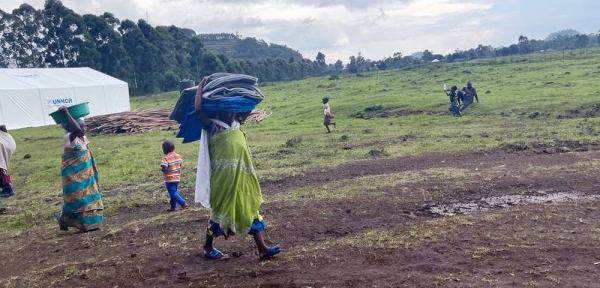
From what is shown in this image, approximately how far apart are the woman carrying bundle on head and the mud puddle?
280cm

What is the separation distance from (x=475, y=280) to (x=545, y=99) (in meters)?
17.1

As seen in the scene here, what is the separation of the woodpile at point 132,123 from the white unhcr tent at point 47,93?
616 cm

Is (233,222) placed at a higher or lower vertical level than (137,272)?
higher

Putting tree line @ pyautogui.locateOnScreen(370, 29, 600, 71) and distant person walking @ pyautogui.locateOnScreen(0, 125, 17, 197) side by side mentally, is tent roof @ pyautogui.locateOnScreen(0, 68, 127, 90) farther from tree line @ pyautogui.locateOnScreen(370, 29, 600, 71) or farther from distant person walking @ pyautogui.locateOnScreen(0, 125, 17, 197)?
tree line @ pyautogui.locateOnScreen(370, 29, 600, 71)

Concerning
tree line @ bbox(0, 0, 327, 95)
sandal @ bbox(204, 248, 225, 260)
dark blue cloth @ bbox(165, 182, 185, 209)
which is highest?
tree line @ bbox(0, 0, 327, 95)

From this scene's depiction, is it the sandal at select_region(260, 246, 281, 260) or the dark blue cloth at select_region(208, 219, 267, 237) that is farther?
the sandal at select_region(260, 246, 281, 260)

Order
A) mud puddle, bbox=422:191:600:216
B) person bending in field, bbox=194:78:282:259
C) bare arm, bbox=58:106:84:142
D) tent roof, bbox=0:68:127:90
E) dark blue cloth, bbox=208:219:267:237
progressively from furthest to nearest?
tent roof, bbox=0:68:127:90 → mud puddle, bbox=422:191:600:216 → bare arm, bbox=58:106:84:142 → dark blue cloth, bbox=208:219:267:237 → person bending in field, bbox=194:78:282:259

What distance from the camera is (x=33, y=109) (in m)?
29.5

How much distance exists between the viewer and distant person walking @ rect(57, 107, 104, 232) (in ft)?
21.5

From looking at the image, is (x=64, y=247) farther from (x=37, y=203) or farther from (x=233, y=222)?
(x=37, y=203)

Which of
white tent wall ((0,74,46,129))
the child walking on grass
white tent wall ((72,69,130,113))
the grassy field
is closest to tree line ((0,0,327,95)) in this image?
white tent wall ((72,69,130,113))

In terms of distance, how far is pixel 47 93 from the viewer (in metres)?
30.2

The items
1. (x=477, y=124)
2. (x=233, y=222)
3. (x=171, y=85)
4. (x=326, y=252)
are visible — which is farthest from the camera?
(x=171, y=85)

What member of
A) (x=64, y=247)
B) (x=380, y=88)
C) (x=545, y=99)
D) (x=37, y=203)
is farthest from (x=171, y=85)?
(x=64, y=247)
